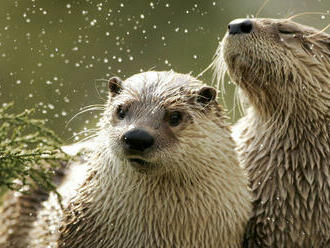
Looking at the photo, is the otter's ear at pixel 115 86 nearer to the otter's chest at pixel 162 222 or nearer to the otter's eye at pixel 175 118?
the otter's eye at pixel 175 118

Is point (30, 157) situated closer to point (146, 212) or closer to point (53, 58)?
point (146, 212)

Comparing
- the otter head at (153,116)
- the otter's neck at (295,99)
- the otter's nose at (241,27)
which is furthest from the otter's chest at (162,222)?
the otter's nose at (241,27)

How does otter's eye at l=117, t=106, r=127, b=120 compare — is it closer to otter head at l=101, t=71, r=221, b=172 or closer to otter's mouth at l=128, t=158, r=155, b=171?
otter head at l=101, t=71, r=221, b=172

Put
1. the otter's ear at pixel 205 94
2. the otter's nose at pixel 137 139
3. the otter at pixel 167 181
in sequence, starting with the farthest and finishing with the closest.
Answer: the otter's ear at pixel 205 94 → the otter at pixel 167 181 → the otter's nose at pixel 137 139

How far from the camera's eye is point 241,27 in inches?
146

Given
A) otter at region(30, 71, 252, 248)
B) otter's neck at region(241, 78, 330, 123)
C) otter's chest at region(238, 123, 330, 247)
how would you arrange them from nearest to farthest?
1. otter at region(30, 71, 252, 248)
2. otter's chest at region(238, 123, 330, 247)
3. otter's neck at region(241, 78, 330, 123)

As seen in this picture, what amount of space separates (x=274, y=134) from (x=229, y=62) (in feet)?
1.40

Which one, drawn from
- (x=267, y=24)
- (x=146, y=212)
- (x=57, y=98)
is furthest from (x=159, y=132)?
(x=57, y=98)

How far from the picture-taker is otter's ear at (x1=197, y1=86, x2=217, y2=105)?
3514 mm

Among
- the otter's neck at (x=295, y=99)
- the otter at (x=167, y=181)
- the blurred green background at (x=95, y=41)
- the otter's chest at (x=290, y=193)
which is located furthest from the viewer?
the blurred green background at (x=95, y=41)

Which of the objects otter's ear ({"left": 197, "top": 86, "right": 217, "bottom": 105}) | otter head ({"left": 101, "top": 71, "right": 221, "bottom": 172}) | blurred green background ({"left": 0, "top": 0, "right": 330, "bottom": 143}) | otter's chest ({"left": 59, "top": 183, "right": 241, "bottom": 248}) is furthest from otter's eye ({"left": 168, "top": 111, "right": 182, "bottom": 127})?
blurred green background ({"left": 0, "top": 0, "right": 330, "bottom": 143})

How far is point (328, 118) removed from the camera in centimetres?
382

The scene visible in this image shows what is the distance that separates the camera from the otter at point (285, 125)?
369cm

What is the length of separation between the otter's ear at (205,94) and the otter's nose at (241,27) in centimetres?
35
